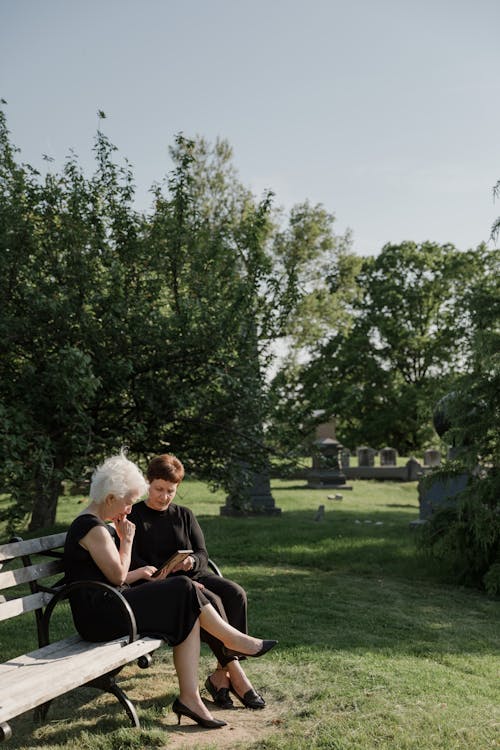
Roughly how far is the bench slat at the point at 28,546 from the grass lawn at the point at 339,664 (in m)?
0.89

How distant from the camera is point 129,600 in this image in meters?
4.21

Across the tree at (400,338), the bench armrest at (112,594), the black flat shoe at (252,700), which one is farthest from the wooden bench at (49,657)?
the tree at (400,338)

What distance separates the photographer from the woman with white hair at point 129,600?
4098mm

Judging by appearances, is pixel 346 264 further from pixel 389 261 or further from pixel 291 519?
A: pixel 291 519

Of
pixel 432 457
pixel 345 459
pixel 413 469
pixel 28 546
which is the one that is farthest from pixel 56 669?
pixel 432 457

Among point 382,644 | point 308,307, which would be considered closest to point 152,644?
point 382,644

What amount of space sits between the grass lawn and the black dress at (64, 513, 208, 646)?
1.58 ft

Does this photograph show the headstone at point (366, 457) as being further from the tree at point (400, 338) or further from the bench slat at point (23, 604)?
the bench slat at point (23, 604)

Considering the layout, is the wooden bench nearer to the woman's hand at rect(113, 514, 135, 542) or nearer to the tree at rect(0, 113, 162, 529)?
the woman's hand at rect(113, 514, 135, 542)

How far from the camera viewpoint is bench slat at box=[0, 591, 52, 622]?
390cm

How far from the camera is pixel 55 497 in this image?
11016 mm

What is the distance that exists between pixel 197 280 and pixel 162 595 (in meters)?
5.54

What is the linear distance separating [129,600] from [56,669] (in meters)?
0.68

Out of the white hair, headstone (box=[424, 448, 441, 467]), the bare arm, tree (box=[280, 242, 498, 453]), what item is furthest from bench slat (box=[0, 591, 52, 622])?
tree (box=[280, 242, 498, 453])
